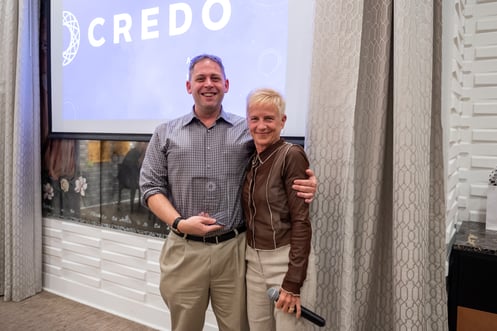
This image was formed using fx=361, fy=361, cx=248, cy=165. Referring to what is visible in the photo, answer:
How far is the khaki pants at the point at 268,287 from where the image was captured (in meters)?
1.26

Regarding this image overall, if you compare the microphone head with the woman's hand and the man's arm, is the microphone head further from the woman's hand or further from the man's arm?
the man's arm

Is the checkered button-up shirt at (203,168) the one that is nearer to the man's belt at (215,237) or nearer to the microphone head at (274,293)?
the man's belt at (215,237)

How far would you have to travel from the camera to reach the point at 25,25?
95.7 inches

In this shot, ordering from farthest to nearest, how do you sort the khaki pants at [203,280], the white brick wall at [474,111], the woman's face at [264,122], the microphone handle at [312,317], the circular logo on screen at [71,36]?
the circular logo on screen at [71,36] → the white brick wall at [474,111] → the khaki pants at [203,280] → the woman's face at [264,122] → the microphone handle at [312,317]

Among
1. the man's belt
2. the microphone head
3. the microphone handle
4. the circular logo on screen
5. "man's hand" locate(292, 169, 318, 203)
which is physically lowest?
the microphone handle

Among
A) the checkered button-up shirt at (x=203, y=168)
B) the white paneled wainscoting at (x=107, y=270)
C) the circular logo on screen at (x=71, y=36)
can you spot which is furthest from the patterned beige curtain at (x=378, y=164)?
the circular logo on screen at (x=71, y=36)

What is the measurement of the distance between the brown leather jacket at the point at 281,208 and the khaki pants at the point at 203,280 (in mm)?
138

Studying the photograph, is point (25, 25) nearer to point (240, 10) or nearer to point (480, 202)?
point (240, 10)

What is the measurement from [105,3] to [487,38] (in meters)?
2.21

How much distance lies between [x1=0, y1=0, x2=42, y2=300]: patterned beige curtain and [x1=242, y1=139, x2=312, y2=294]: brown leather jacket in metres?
1.91

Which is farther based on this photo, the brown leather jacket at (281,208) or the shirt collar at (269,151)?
the shirt collar at (269,151)

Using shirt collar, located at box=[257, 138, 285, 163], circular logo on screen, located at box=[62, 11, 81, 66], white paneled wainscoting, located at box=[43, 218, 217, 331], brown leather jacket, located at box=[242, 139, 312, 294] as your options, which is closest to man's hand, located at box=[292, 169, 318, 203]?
brown leather jacket, located at box=[242, 139, 312, 294]

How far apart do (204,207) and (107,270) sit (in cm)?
135

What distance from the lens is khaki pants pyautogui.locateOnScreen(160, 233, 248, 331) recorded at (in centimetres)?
140
